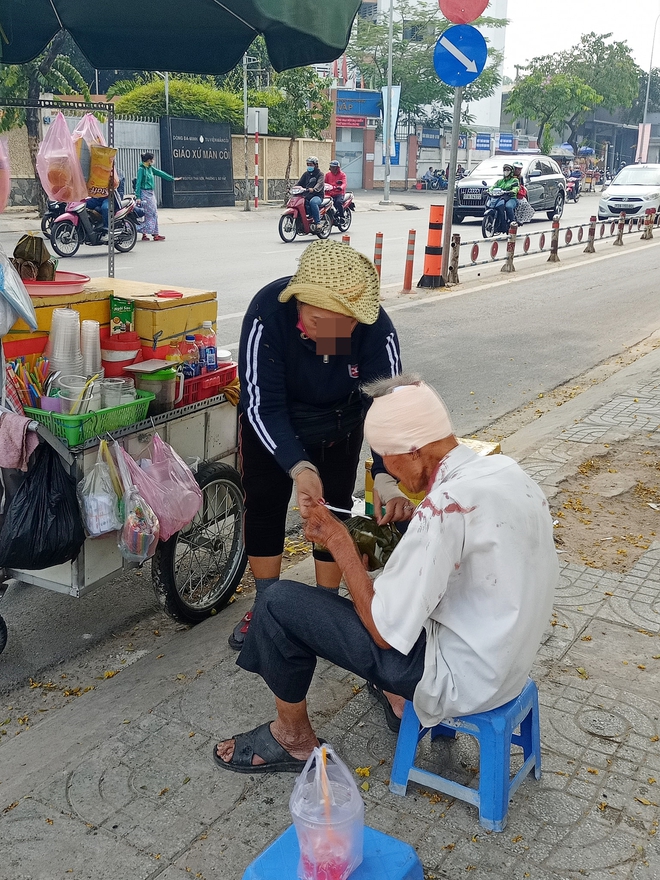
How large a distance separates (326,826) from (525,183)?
2434 centimetres

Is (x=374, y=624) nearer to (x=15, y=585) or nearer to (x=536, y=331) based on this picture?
(x=15, y=585)

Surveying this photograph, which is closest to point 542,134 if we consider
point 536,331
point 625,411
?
point 536,331

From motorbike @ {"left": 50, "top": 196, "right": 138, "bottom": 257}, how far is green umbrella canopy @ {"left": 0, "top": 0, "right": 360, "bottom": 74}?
29.8ft

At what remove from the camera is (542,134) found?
55.6m

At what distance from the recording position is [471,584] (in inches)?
85.3

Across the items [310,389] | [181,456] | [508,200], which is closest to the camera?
[310,389]

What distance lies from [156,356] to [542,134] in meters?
57.1

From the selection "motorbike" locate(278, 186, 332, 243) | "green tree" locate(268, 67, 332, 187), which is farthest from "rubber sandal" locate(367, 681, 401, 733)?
"green tree" locate(268, 67, 332, 187)

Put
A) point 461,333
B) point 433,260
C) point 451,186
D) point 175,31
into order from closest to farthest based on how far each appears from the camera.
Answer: point 175,31 → point 461,333 → point 451,186 → point 433,260

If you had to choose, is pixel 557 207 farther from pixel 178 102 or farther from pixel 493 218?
pixel 178 102

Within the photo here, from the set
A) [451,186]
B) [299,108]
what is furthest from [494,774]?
[299,108]

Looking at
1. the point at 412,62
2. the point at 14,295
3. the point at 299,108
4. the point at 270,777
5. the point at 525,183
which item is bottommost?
the point at 270,777

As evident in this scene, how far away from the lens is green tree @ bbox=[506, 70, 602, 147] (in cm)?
5109

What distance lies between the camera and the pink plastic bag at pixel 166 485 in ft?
10.6
